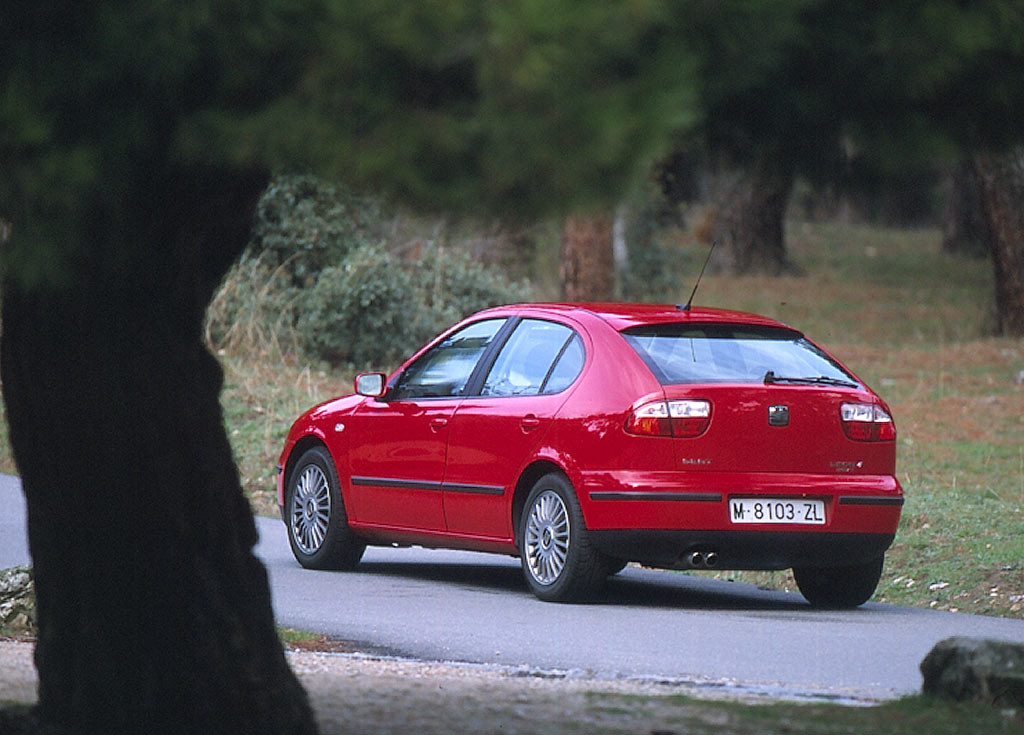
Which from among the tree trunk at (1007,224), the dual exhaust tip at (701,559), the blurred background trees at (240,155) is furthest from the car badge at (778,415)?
the tree trunk at (1007,224)

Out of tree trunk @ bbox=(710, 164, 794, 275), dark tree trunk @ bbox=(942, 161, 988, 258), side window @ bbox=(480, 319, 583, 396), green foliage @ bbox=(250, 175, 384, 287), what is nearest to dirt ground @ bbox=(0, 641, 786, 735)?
side window @ bbox=(480, 319, 583, 396)

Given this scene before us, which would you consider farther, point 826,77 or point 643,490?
point 643,490

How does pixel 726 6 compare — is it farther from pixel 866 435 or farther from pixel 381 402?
pixel 381 402

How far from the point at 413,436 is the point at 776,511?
8.26 ft

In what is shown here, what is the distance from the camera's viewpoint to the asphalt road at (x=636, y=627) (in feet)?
26.2

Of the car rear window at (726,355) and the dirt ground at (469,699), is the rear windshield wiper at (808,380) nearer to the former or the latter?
the car rear window at (726,355)

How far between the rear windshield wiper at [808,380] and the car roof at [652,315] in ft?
1.07

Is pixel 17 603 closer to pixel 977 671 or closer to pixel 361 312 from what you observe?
pixel 977 671

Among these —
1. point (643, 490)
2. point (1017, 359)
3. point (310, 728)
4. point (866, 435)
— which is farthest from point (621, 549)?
point (1017, 359)

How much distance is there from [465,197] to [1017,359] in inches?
891

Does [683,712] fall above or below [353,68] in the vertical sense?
below

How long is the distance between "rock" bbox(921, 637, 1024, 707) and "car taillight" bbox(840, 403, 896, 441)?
372 cm

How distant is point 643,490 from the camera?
9758 mm

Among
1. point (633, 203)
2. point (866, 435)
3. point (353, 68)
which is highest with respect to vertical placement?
point (353, 68)
